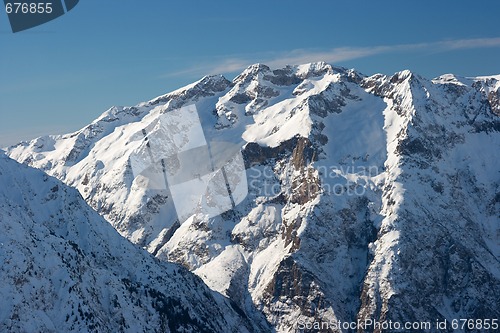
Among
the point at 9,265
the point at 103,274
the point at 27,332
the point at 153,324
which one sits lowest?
the point at 153,324

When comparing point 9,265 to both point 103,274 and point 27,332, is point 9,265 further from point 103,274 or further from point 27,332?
point 103,274

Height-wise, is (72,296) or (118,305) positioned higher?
(72,296)

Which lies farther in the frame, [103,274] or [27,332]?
[103,274]

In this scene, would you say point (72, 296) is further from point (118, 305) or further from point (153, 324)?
point (153, 324)

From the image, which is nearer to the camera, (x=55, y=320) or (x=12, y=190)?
(x=55, y=320)

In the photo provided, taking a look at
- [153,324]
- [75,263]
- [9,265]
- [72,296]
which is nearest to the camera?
[9,265]

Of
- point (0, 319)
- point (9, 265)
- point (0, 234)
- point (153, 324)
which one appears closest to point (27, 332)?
point (0, 319)

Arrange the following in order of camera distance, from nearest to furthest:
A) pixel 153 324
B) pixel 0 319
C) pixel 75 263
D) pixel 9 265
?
pixel 0 319 < pixel 9 265 < pixel 75 263 < pixel 153 324

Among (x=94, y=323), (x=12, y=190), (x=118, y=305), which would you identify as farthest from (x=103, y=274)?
(x=12, y=190)

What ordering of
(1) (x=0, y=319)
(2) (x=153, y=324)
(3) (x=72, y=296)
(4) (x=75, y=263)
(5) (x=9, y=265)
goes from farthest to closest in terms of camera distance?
(2) (x=153, y=324) → (4) (x=75, y=263) → (3) (x=72, y=296) → (5) (x=9, y=265) → (1) (x=0, y=319)
